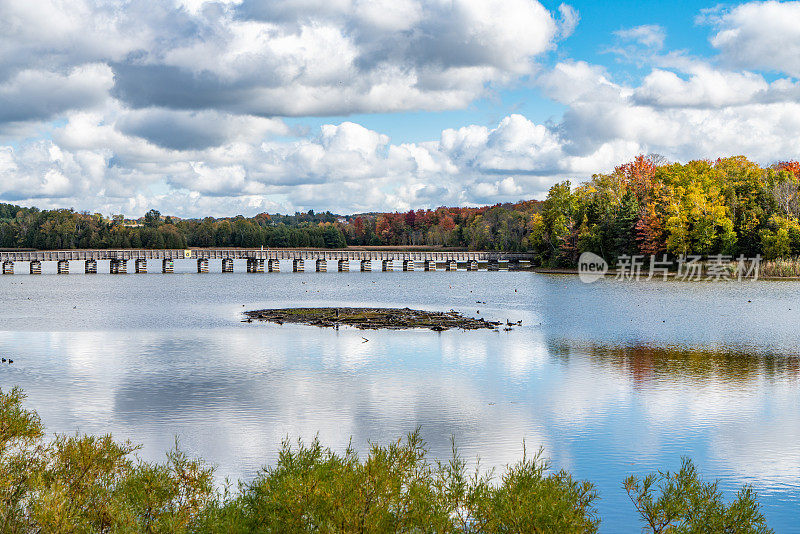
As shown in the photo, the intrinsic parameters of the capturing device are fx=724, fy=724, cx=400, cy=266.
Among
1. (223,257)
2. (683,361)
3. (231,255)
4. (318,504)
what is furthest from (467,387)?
(223,257)

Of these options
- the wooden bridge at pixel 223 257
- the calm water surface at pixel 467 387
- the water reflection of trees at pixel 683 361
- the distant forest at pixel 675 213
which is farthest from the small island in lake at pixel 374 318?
the wooden bridge at pixel 223 257

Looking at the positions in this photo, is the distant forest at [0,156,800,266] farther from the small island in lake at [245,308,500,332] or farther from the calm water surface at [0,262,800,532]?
the small island in lake at [245,308,500,332]

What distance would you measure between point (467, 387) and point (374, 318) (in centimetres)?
2010

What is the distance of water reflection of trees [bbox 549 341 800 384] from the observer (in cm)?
2541

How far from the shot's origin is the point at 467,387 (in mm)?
23484

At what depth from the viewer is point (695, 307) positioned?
163 feet

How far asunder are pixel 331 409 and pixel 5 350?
19608mm

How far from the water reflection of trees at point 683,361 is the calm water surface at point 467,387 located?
0.44ft

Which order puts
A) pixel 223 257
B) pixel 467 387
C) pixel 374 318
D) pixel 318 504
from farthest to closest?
pixel 223 257
pixel 374 318
pixel 467 387
pixel 318 504

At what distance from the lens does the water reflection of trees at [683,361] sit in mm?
25406

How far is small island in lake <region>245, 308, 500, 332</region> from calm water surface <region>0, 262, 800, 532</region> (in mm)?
1995

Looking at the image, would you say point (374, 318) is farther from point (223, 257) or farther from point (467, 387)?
point (223, 257)

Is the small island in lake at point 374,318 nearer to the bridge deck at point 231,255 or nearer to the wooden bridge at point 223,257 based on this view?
the wooden bridge at point 223,257

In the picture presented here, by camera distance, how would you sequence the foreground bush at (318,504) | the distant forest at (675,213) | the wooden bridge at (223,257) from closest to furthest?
the foreground bush at (318,504)
the distant forest at (675,213)
the wooden bridge at (223,257)
